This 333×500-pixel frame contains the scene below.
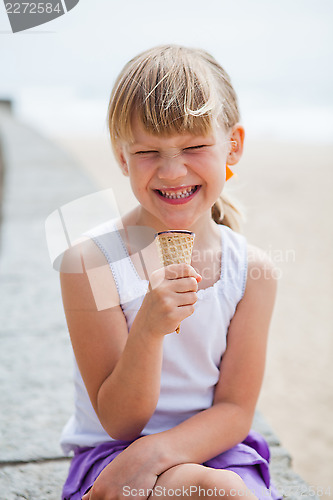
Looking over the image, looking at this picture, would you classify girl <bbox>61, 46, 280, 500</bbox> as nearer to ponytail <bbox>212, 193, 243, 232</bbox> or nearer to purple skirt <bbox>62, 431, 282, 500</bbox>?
purple skirt <bbox>62, 431, 282, 500</bbox>

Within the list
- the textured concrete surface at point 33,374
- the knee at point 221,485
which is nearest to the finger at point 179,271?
the knee at point 221,485

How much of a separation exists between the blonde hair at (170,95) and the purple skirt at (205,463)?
0.97m

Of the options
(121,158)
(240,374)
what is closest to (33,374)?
(240,374)

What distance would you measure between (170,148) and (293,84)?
130 ft

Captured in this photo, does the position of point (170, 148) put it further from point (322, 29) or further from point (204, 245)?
point (322, 29)

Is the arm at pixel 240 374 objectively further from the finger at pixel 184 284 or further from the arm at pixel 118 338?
the finger at pixel 184 284

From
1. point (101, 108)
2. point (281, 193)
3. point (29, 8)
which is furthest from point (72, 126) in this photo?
point (29, 8)

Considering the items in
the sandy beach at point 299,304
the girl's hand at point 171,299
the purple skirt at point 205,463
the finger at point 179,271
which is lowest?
the sandy beach at point 299,304

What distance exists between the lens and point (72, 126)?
30344 millimetres

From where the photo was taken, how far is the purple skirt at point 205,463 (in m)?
1.68

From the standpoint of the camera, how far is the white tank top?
5.90 ft

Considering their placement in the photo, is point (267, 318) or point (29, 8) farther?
point (29, 8)

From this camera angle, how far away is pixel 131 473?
1.50m

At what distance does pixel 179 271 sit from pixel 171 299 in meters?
0.08
